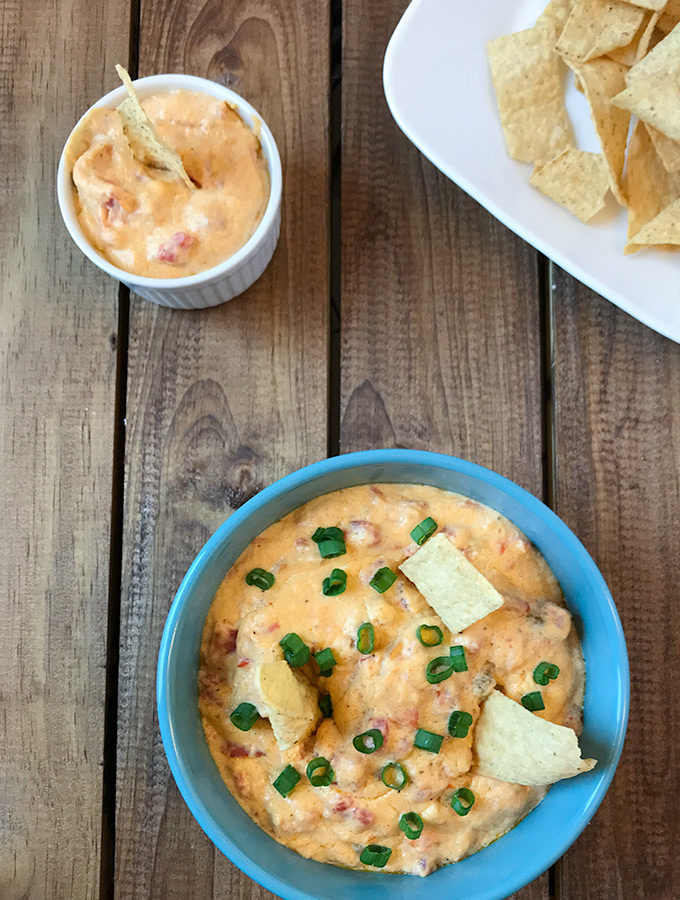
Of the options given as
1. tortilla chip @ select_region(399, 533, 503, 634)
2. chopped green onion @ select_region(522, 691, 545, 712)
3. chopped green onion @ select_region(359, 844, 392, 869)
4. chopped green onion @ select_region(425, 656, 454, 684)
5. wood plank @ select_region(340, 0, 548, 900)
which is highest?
wood plank @ select_region(340, 0, 548, 900)

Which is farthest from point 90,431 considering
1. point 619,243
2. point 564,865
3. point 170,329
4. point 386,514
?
point 564,865

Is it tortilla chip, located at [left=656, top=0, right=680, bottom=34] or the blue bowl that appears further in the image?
tortilla chip, located at [left=656, top=0, right=680, bottom=34]

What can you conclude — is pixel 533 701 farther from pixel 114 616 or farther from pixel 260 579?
pixel 114 616

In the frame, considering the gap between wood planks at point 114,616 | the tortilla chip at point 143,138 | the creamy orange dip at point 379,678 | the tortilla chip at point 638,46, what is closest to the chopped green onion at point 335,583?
the creamy orange dip at point 379,678

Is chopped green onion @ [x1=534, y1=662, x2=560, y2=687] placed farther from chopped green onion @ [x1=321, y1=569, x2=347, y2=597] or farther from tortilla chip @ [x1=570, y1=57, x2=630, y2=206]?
tortilla chip @ [x1=570, y1=57, x2=630, y2=206]

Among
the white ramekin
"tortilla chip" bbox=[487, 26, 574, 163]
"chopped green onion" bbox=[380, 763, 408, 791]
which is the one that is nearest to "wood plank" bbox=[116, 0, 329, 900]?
the white ramekin

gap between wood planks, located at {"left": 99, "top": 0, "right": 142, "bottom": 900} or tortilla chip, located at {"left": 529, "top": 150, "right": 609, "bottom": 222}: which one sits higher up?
tortilla chip, located at {"left": 529, "top": 150, "right": 609, "bottom": 222}

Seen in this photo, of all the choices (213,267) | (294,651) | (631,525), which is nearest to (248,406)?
(213,267)
